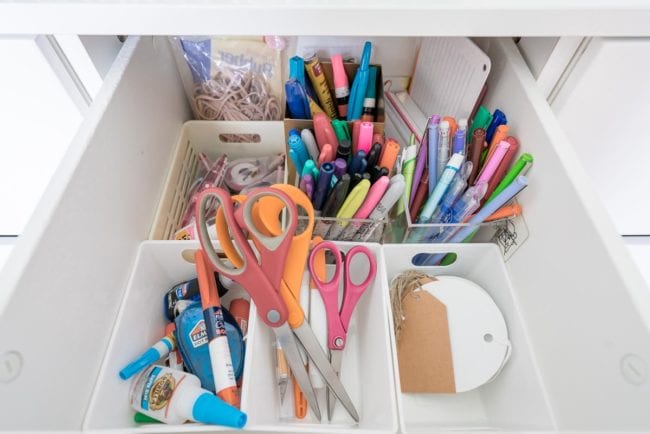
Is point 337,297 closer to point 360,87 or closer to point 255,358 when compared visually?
point 255,358

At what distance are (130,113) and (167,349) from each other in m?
0.30

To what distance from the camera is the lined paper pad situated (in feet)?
1.82

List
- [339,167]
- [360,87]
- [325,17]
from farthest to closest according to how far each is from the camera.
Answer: [360,87] → [339,167] → [325,17]

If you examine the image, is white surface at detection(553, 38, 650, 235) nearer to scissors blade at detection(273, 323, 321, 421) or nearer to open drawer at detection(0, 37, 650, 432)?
open drawer at detection(0, 37, 650, 432)

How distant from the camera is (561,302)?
0.42m

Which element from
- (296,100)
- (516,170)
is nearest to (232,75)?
(296,100)

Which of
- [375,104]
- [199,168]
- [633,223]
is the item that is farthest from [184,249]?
[633,223]

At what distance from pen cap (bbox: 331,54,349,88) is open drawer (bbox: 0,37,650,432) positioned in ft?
0.74

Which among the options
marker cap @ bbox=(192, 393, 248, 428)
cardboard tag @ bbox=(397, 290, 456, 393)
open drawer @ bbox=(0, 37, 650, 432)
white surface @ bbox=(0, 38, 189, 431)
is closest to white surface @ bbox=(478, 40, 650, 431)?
open drawer @ bbox=(0, 37, 650, 432)

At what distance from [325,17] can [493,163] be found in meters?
0.27

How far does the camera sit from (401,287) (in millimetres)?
560

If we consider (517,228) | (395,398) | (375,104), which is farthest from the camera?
(375,104)

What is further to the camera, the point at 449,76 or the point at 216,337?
the point at 449,76

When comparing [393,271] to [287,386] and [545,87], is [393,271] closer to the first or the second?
[287,386]
